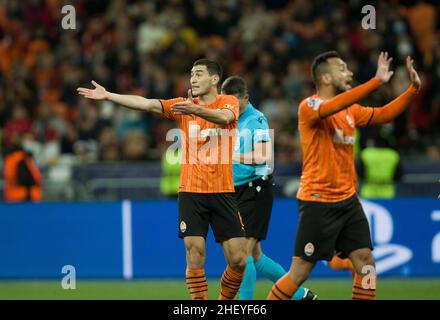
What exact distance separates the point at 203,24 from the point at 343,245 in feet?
37.6

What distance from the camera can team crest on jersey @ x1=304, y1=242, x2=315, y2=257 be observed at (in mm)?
8594

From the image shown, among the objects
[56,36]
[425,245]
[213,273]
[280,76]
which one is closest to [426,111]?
[280,76]

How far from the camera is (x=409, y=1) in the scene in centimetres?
1966

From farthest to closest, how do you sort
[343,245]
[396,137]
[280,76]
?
[280,76]
[396,137]
[343,245]

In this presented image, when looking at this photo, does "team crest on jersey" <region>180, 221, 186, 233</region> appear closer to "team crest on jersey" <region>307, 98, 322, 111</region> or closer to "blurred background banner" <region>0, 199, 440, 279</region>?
"team crest on jersey" <region>307, 98, 322, 111</region>

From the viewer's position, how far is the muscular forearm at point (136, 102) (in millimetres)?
8820

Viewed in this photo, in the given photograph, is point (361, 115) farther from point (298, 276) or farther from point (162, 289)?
point (162, 289)

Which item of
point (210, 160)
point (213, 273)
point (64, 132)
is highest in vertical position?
point (64, 132)

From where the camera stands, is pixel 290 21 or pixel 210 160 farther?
pixel 290 21

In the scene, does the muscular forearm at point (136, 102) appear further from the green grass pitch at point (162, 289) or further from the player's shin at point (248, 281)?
the green grass pitch at point (162, 289)

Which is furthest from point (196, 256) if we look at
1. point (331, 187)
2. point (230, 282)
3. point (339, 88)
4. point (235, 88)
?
point (235, 88)

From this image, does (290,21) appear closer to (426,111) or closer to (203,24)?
(203,24)

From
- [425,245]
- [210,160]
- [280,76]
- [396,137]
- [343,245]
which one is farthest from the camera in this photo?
[280,76]

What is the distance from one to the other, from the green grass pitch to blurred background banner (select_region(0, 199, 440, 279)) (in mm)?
265
